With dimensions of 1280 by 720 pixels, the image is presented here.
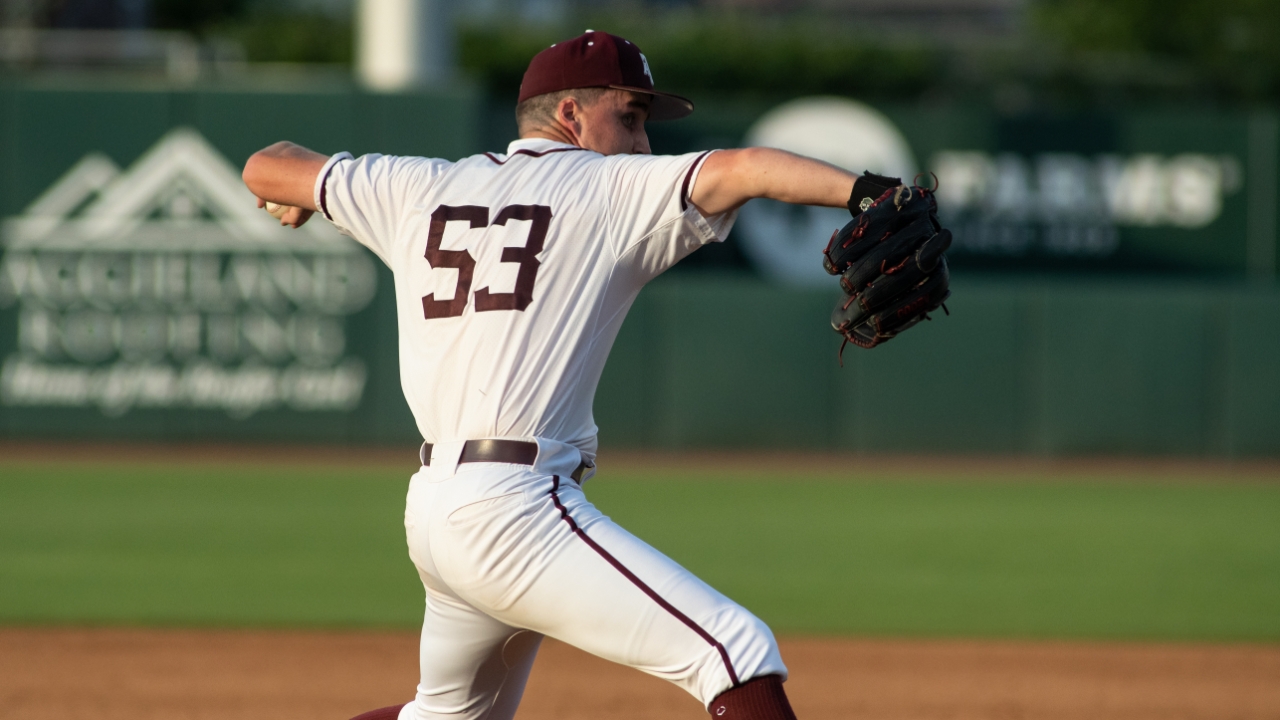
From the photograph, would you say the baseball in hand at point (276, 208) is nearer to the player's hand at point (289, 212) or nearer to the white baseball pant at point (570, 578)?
the player's hand at point (289, 212)

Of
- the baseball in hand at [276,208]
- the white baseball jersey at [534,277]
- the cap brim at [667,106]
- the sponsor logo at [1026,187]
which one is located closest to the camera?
the white baseball jersey at [534,277]

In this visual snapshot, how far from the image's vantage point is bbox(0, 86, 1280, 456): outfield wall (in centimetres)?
1166

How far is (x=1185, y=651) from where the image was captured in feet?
18.8

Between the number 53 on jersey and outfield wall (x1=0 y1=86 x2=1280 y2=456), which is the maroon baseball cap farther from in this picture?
outfield wall (x1=0 y1=86 x2=1280 y2=456)

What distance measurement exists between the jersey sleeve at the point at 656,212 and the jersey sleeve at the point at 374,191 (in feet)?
1.24

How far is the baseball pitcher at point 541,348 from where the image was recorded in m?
2.35

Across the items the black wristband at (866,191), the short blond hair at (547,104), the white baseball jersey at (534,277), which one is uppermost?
the short blond hair at (547,104)

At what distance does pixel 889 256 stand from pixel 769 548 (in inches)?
223

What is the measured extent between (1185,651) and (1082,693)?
3.07 feet

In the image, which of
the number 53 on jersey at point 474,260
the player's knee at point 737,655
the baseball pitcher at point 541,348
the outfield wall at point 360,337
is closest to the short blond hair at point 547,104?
the baseball pitcher at point 541,348

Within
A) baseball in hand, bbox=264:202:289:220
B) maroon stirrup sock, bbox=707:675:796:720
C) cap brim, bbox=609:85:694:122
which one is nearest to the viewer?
maroon stirrup sock, bbox=707:675:796:720

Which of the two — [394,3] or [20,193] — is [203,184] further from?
[394,3]

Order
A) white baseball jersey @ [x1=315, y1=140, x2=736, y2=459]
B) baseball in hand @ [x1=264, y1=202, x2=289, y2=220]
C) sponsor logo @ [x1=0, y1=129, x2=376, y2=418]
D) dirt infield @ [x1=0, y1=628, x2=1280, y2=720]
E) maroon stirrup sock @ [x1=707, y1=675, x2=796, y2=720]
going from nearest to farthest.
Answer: maroon stirrup sock @ [x1=707, y1=675, x2=796, y2=720] < white baseball jersey @ [x1=315, y1=140, x2=736, y2=459] < baseball in hand @ [x1=264, y1=202, x2=289, y2=220] < dirt infield @ [x1=0, y1=628, x2=1280, y2=720] < sponsor logo @ [x1=0, y1=129, x2=376, y2=418]

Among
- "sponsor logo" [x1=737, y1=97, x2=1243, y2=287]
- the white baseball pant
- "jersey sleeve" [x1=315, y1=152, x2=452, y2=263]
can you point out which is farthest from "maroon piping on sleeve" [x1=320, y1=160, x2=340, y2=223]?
"sponsor logo" [x1=737, y1=97, x2=1243, y2=287]
